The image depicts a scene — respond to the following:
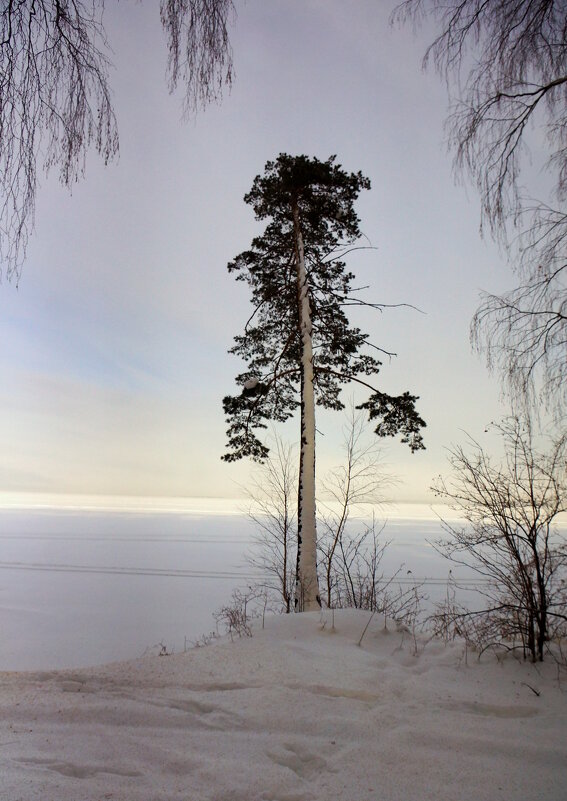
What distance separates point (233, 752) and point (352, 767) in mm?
597

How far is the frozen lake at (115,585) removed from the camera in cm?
901

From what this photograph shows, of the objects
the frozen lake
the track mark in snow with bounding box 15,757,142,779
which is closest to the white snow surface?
the track mark in snow with bounding box 15,757,142,779

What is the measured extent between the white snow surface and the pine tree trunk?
3563 mm

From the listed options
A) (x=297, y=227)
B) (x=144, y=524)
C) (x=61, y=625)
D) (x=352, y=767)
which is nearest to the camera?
(x=352, y=767)

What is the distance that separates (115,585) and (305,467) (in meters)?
11.0

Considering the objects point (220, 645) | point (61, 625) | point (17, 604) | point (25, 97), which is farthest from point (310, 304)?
point (17, 604)

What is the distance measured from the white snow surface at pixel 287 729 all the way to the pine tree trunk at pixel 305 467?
140 inches

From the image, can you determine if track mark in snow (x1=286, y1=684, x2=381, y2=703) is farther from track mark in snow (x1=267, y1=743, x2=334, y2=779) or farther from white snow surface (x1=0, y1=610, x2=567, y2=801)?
track mark in snow (x1=267, y1=743, x2=334, y2=779)

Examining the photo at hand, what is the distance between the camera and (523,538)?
13.5ft

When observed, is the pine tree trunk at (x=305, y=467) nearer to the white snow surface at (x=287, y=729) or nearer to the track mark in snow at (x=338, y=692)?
the white snow surface at (x=287, y=729)

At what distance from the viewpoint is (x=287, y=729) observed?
2.64 meters

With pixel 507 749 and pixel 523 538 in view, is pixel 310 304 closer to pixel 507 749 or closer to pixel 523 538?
pixel 523 538

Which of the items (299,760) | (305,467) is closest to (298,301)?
(305,467)

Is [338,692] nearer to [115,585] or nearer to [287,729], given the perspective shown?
[287,729]
